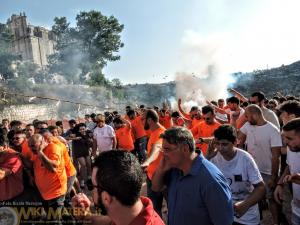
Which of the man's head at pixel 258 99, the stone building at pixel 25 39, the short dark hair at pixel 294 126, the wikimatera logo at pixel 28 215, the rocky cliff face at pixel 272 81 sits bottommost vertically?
the wikimatera logo at pixel 28 215

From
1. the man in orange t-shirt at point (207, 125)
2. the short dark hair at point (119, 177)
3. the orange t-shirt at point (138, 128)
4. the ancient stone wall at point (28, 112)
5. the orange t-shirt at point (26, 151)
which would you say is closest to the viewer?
the short dark hair at point (119, 177)

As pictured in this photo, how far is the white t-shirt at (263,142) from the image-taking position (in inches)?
181

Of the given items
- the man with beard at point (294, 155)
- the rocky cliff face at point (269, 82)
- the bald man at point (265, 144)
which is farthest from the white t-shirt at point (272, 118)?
the rocky cliff face at point (269, 82)

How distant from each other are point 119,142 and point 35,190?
4.28 metres

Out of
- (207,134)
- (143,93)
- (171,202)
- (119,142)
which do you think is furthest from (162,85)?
(171,202)

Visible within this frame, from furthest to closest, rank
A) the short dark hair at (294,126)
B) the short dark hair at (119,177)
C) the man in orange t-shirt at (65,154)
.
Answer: the man in orange t-shirt at (65,154), the short dark hair at (294,126), the short dark hair at (119,177)

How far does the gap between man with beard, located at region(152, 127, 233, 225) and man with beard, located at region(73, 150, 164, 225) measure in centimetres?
71

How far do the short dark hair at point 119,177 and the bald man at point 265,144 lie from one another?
320 cm

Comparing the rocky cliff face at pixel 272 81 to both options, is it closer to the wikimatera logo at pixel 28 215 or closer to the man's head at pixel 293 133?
the man's head at pixel 293 133

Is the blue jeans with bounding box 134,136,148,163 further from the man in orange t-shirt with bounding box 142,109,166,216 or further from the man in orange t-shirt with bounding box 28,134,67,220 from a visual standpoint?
the man in orange t-shirt with bounding box 28,134,67,220

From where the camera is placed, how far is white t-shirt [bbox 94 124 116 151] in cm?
851

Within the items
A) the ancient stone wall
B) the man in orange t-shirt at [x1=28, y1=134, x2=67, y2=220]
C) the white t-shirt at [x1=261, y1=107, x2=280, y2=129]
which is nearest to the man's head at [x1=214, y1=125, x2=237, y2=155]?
the man in orange t-shirt at [x1=28, y1=134, x2=67, y2=220]

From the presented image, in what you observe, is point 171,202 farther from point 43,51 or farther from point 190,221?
point 43,51

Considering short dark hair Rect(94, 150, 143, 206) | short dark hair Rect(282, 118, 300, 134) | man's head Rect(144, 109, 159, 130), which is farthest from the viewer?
man's head Rect(144, 109, 159, 130)
